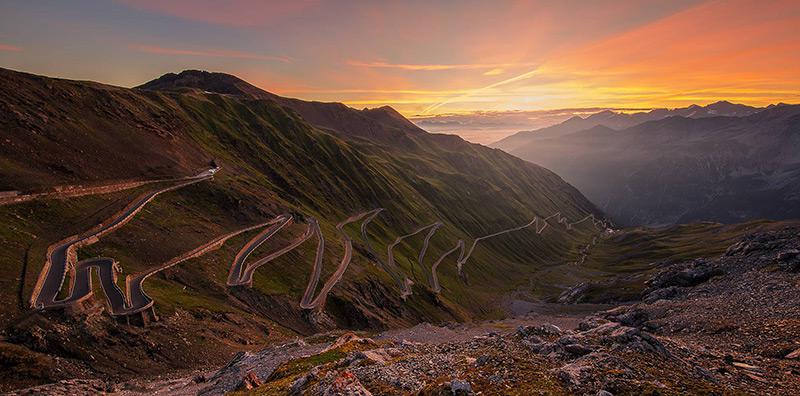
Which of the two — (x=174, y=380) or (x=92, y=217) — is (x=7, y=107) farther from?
(x=174, y=380)

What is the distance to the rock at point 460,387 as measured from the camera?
2872 centimetres

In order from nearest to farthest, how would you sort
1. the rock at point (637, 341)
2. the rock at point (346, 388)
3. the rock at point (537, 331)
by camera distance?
the rock at point (346, 388) < the rock at point (637, 341) < the rock at point (537, 331)

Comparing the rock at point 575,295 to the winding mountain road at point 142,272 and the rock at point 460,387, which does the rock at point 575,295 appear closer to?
the winding mountain road at point 142,272

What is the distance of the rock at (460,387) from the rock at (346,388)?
21.6ft

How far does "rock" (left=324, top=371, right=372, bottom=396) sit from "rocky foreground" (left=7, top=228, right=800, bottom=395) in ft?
0.28

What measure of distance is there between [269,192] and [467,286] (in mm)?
94579

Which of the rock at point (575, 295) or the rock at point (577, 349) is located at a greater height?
the rock at point (577, 349)

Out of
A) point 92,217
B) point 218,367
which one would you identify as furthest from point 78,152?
point 218,367

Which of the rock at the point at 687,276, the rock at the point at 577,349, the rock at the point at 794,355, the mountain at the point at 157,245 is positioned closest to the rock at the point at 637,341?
the rock at the point at 577,349

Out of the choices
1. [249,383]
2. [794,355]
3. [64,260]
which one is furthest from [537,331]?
[64,260]

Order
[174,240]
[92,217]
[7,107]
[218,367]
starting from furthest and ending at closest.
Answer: [7,107], [174,240], [92,217], [218,367]

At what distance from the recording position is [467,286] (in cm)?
18350

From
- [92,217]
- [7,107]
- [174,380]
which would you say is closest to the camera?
[174,380]

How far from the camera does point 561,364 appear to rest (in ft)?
118
